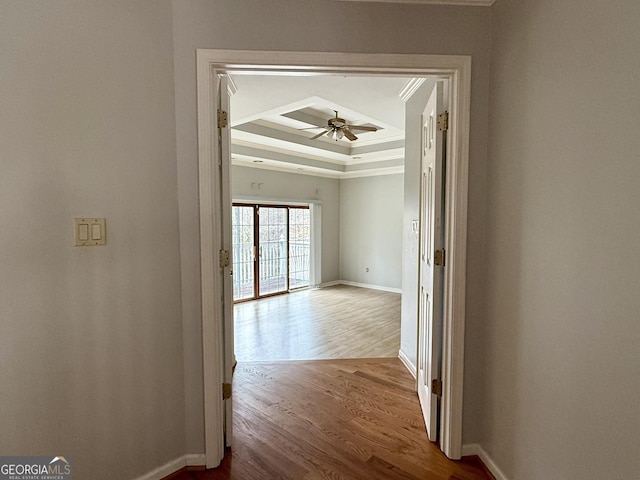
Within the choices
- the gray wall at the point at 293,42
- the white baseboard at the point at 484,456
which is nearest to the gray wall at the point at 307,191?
the gray wall at the point at 293,42

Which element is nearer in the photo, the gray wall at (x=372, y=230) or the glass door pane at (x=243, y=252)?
the glass door pane at (x=243, y=252)

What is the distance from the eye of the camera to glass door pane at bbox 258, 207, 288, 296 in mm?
6332

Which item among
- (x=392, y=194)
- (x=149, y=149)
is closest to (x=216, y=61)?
(x=149, y=149)

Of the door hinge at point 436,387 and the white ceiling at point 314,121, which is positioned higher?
the white ceiling at point 314,121

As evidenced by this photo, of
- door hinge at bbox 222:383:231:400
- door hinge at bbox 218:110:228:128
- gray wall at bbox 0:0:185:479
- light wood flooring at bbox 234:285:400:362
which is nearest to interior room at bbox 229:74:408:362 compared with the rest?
light wood flooring at bbox 234:285:400:362

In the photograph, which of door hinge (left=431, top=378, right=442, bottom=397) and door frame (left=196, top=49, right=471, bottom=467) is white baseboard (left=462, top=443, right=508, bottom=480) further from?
door hinge (left=431, top=378, right=442, bottom=397)

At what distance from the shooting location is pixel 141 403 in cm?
159

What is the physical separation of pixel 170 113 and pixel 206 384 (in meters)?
1.45

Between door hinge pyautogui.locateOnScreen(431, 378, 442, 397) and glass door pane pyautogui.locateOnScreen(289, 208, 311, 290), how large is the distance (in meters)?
5.24

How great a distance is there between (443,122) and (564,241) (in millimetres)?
934

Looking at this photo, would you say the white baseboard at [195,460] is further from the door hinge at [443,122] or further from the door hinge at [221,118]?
the door hinge at [443,122]

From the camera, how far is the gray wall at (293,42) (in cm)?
160

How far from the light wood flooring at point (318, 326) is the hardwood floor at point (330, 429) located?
0.47m

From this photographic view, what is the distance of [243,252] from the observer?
19.8ft
